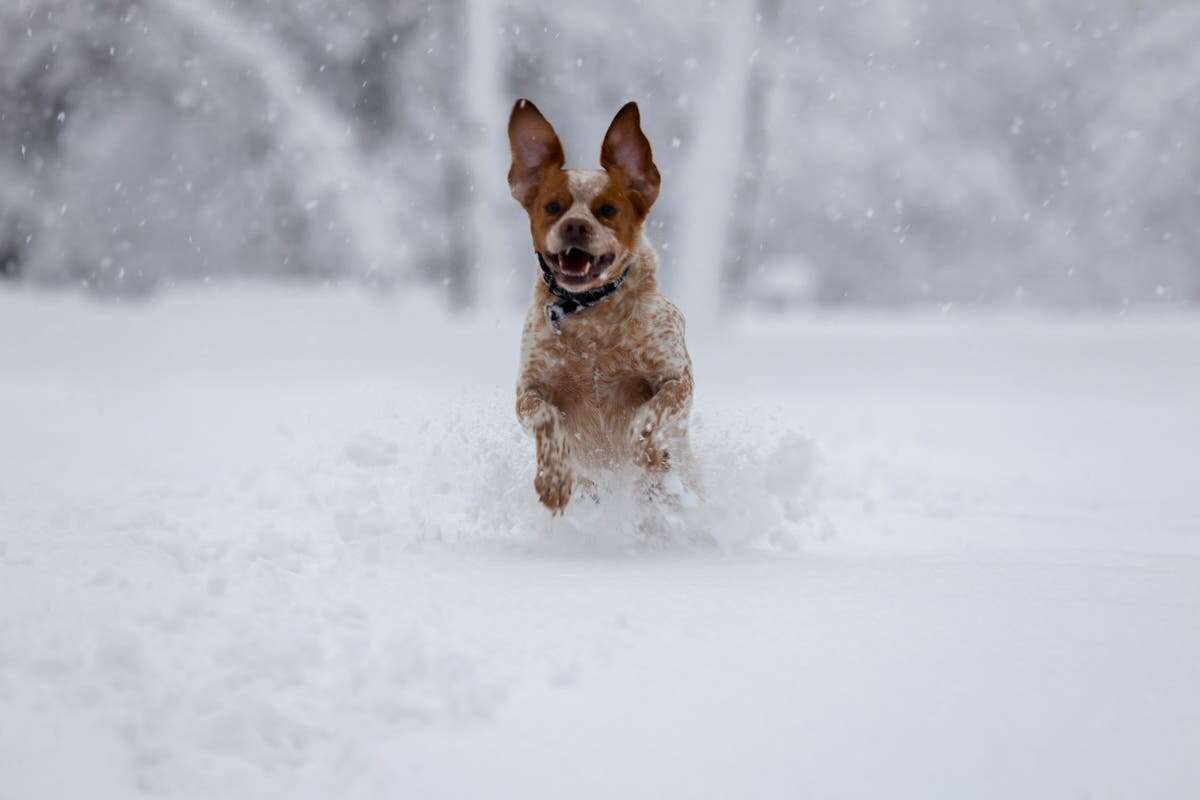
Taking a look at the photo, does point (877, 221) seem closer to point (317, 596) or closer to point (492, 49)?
point (492, 49)

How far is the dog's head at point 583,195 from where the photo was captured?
12.1ft

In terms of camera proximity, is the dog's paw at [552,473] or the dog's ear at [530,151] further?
the dog's ear at [530,151]

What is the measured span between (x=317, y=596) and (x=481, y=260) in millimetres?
9620

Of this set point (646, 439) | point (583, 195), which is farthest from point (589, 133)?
point (646, 439)

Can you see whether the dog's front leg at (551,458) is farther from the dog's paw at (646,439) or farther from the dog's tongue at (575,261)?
the dog's tongue at (575,261)

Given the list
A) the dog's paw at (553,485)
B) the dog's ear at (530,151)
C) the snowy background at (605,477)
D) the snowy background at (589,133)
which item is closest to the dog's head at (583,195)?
the dog's ear at (530,151)

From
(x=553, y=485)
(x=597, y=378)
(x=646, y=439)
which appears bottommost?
(x=553, y=485)

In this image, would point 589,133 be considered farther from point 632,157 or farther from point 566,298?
point 566,298

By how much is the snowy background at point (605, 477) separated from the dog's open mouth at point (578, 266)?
782 millimetres

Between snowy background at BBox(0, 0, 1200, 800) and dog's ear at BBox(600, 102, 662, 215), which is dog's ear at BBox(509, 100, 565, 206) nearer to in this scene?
dog's ear at BBox(600, 102, 662, 215)

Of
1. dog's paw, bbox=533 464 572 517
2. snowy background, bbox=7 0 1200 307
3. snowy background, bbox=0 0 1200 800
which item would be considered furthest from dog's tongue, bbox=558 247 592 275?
snowy background, bbox=7 0 1200 307

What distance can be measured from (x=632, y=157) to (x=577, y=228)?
438 mm

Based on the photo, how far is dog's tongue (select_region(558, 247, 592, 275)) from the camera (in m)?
3.69

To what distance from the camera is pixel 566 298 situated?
3.80 m
